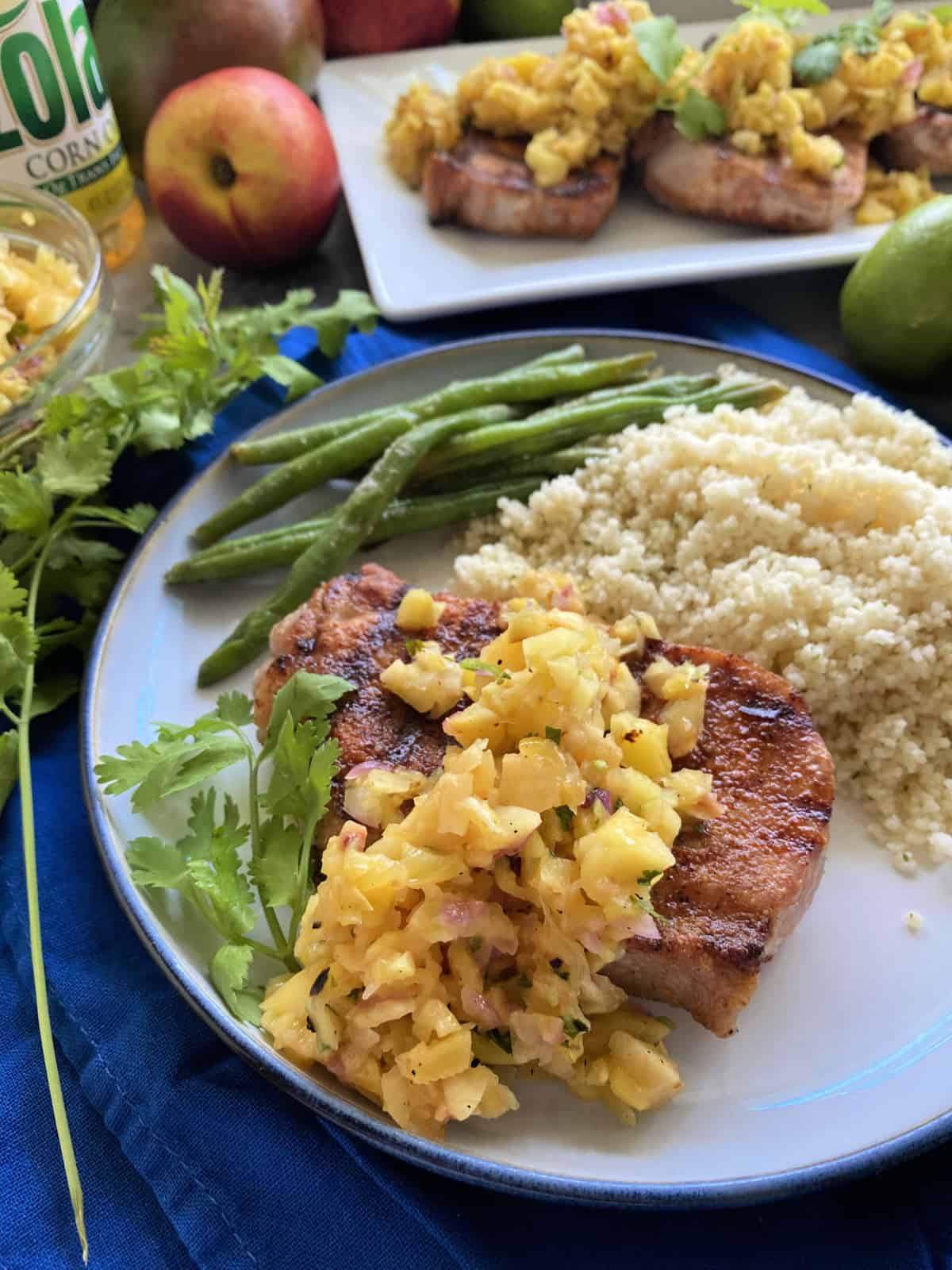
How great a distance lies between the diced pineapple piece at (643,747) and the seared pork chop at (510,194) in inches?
73.8

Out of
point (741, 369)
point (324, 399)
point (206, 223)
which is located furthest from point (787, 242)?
point (206, 223)

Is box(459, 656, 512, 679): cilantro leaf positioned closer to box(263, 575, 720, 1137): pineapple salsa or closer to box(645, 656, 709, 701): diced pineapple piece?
box(263, 575, 720, 1137): pineapple salsa

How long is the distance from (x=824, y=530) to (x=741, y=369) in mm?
633

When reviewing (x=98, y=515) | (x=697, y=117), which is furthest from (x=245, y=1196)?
(x=697, y=117)

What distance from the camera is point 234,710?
71.7 inches

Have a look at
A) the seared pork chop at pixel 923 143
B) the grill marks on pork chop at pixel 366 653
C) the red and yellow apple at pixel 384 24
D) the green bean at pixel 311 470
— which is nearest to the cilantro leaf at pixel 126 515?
the green bean at pixel 311 470

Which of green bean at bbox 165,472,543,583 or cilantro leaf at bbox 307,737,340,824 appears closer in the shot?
cilantro leaf at bbox 307,737,340,824

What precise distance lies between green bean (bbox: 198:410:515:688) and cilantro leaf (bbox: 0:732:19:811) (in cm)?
37

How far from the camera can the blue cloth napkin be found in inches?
56.4

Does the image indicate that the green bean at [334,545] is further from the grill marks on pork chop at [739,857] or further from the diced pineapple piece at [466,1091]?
the diced pineapple piece at [466,1091]

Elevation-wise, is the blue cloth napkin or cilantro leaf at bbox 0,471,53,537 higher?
cilantro leaf at bbox 0,471,53,537

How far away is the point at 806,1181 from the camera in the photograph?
4.46 feet

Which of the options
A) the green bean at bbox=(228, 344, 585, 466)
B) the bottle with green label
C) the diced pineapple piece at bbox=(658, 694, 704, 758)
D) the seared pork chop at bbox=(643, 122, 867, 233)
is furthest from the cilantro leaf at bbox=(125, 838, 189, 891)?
the seared pork chop at bbox=(643, 122, 867, 233)

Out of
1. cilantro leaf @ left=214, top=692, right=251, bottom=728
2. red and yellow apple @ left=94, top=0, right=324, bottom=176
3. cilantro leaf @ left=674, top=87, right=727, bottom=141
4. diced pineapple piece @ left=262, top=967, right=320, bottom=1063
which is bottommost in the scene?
diced pineapple piece @ left=262, top=967, right=320, bottom=1063
